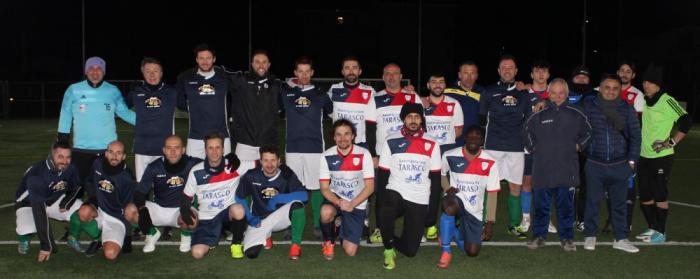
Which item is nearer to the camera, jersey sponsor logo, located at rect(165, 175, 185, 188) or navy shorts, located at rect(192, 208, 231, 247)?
navy shorts, located at rect(192, 208, 231, 247)

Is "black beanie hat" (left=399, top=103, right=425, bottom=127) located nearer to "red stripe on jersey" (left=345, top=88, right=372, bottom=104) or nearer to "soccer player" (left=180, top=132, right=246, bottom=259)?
"red stripe on jersey" (left=345, top=88, right=372, bottom=104)

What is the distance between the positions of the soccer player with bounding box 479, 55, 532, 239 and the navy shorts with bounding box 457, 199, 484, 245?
39.6 inches

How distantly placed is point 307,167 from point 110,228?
204 cm

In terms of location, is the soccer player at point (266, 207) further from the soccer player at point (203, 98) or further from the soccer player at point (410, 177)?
the soccer player at point (203, 98)

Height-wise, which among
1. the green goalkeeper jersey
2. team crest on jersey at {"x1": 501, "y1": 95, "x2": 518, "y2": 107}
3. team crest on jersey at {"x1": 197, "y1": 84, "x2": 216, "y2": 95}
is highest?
team crest on jersey at {"x1": 197, "y1": 84, "x2": 216, "y2": 95}

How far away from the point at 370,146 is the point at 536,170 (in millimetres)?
A: 1704

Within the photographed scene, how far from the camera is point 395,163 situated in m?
5.96

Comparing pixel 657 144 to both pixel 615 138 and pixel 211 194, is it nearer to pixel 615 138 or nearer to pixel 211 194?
pixel 615 138

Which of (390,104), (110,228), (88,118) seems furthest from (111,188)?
(390,104)

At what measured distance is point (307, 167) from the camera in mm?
6859

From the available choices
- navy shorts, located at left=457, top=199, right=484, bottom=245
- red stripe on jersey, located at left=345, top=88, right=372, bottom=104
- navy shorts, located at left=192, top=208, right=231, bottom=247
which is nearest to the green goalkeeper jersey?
navy shorts, located at left=457, top=199, right=484, bottom=245

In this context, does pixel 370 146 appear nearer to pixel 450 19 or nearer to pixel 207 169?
pixel 207 169

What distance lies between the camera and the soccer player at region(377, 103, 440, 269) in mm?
5859

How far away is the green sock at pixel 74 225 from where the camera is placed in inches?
235
